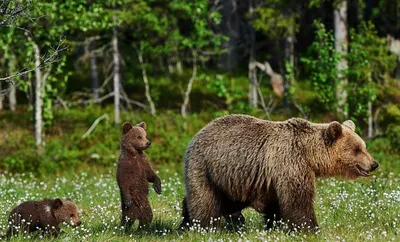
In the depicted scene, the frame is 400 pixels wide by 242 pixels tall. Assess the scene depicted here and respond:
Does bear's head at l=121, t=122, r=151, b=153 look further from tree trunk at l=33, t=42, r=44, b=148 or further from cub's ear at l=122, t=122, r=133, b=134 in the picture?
tree trunk at l=33, t=42, r=44, b=148

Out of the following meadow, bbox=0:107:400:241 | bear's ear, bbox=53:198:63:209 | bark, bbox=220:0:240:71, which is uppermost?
bark, bbox=220:0:240:71

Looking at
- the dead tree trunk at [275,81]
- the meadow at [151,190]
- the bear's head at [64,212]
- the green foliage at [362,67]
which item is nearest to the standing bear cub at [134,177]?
the meadow at [151,190]

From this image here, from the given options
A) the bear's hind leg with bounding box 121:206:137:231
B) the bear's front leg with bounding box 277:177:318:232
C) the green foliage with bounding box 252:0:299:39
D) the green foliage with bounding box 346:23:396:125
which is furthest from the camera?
the green foliage with bounding box 252:0:299:39

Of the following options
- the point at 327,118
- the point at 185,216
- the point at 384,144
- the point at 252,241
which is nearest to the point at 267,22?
the point at 327,118

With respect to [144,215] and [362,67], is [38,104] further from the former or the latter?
[144,215]

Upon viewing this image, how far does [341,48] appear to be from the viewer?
75.3ft

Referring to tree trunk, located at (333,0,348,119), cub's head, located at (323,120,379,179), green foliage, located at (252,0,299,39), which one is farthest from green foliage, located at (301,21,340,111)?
cub's head, located at (323,120,379,179)

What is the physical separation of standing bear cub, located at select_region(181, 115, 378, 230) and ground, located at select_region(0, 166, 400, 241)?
0.35 metres

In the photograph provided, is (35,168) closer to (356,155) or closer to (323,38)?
(323,38)

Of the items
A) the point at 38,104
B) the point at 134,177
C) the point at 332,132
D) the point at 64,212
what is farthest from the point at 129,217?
the point at 38,104

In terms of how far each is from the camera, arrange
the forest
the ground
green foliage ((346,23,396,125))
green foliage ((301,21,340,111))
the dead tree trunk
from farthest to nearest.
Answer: the dead tree trunk → green foliage ((346,23,396,125)) → green foliage ((301,21,340,111)) → the forest → the ground

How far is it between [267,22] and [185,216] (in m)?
16.0

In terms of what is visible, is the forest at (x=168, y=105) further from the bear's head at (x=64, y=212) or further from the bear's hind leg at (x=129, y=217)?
the bear's hind leg at (x=129, y=217)

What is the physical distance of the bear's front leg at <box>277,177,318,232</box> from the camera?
9.04 meters
